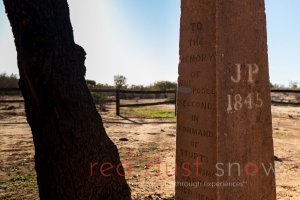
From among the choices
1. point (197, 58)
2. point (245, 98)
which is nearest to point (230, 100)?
point (245, 98)

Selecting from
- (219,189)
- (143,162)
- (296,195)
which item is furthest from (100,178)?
(143,162)

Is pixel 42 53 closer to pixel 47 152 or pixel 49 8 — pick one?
pixel 49 8

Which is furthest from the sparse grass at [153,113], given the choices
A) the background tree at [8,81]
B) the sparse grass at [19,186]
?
the background tree at [8,81]

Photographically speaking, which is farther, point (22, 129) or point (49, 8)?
point (22, 129)

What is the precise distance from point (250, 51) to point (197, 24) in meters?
0.61

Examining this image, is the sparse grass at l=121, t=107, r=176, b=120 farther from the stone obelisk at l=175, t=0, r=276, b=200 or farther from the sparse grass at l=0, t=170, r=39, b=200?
the stone obelisk at l=175, t=0, r=276, b=200

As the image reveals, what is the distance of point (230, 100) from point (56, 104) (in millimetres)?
1598

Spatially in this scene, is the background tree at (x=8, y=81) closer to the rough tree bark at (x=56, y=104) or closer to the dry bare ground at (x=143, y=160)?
the dry bare ground at (x=143, y=160)

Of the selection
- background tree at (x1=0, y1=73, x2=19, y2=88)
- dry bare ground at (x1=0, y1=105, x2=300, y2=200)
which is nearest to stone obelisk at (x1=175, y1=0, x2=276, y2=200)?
dry bare ground at (x1=0, y1=105, x2=300, y2=200)

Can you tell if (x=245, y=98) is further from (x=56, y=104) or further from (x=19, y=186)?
(x=19, y=186)

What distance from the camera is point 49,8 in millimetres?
3293

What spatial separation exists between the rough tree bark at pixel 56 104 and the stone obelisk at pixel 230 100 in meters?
1.02

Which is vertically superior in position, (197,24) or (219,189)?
(197,24)

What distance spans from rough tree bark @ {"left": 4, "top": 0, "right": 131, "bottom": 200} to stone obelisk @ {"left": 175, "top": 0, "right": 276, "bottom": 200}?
3.35 ft
